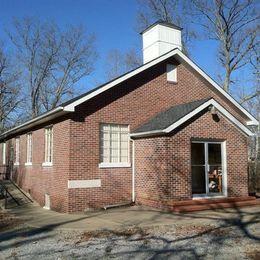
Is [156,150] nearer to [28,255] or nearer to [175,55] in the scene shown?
[175,55]

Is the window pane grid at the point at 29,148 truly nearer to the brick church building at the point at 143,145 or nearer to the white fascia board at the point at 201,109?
the brick church building at the point at 143,145

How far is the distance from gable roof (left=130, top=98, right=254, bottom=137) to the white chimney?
3.88 meters

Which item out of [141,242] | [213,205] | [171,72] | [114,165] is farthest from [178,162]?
[141,242]

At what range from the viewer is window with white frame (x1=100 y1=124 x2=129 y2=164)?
1562 centimetres

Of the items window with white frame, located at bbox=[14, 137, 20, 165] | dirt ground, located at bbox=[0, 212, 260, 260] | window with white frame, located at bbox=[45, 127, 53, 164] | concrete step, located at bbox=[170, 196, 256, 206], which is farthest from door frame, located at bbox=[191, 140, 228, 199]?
window with white frame, located at bbox=[14, 137, 20, 165]

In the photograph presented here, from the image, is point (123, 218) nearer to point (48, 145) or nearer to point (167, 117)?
point (167, 117)

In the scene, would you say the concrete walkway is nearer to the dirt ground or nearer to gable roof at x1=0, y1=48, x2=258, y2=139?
the dirt ground

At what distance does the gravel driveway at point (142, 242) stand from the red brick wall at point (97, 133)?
11.6ft

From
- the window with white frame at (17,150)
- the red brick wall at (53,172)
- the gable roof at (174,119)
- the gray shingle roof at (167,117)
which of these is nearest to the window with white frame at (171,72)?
the gray shingle roof at (167,117)

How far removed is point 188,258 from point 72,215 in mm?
6888

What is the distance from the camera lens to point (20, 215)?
1452 cm

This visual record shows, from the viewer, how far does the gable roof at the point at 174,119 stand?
14.4 meters

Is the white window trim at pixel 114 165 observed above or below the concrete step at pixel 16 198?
above

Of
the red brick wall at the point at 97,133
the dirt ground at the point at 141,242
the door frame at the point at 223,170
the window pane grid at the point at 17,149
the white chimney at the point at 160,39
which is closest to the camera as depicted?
the dirt ground at the point at 141,242
